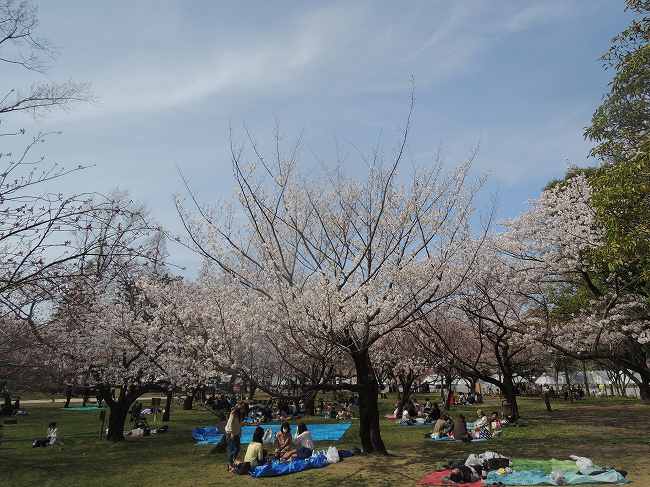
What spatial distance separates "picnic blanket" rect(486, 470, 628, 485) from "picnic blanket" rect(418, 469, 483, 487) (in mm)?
297

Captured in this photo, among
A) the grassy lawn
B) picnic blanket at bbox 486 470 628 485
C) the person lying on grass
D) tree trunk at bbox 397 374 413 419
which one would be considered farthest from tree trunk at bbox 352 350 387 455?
tree trunk at bbox 397 374 413 419

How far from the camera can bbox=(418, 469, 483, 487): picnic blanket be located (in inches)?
357

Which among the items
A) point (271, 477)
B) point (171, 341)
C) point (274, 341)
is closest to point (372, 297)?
point (274, 341)

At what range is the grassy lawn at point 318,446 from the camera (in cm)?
1041

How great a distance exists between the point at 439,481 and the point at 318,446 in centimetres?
627

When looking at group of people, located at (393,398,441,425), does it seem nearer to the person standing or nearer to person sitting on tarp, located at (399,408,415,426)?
person sitting on tarp, located at (399,408,415,426)

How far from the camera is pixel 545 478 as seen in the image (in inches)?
359

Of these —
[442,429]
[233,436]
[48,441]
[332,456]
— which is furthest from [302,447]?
[48,441]

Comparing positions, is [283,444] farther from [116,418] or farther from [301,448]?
[116,418]

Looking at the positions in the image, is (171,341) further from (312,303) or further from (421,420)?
(421,420)

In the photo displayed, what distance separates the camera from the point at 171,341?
56.0 ft

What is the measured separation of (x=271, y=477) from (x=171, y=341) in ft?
25.9

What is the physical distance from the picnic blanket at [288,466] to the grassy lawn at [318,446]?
30 cm

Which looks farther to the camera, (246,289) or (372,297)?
(246,289)
